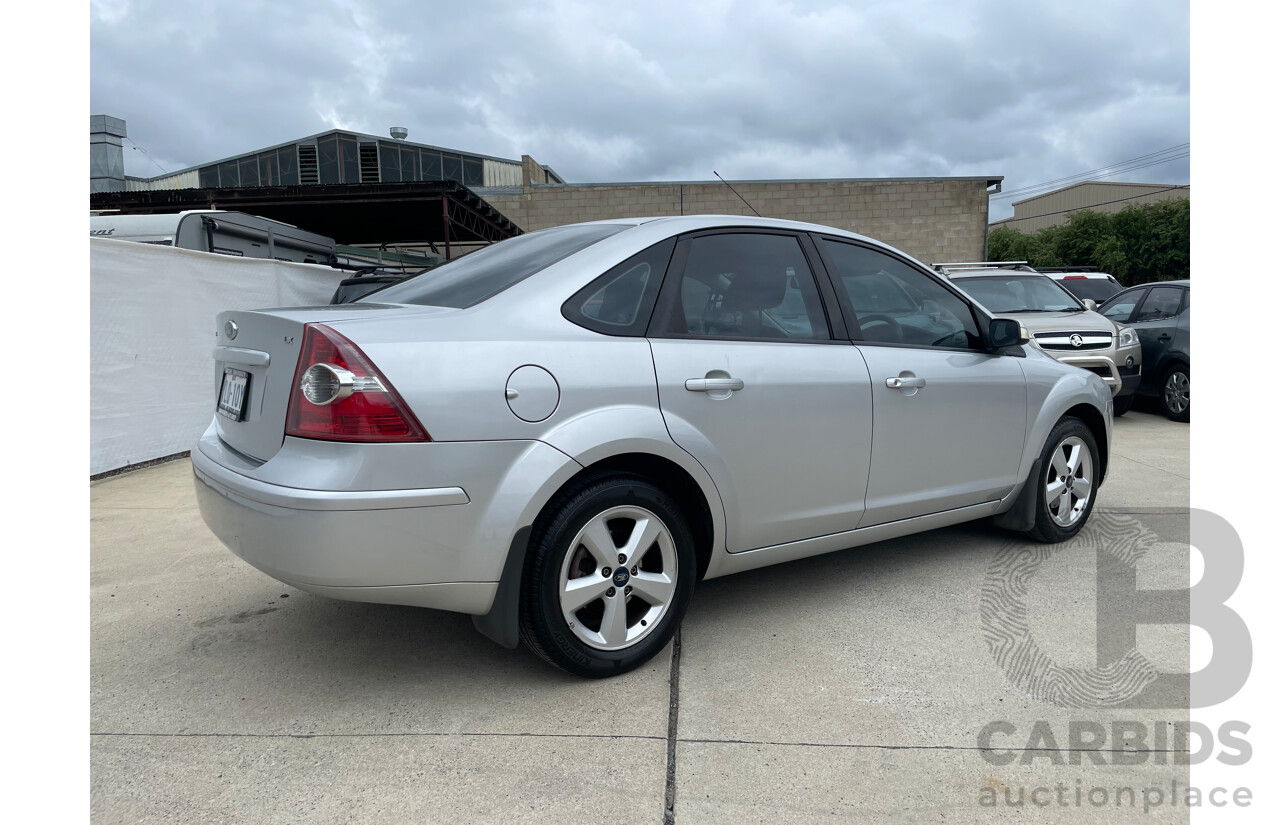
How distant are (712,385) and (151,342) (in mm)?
5813

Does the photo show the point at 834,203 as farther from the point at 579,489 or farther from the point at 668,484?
the point at 579,489

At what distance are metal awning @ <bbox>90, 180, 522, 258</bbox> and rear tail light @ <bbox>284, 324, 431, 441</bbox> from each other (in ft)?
41.8

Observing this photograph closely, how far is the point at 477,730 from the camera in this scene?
102 inches

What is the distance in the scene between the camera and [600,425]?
270 cm

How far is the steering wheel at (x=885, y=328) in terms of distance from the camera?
11.8ft

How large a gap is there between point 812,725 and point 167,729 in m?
1.98

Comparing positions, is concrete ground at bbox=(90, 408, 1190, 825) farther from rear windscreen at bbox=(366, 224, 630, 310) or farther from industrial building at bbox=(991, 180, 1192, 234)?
industrial building at bbox=(991, 180, 1192, 234)

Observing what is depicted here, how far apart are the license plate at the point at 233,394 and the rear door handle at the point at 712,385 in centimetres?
149

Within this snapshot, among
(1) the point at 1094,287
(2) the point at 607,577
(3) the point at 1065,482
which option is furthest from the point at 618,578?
(1) the point at 1094,287

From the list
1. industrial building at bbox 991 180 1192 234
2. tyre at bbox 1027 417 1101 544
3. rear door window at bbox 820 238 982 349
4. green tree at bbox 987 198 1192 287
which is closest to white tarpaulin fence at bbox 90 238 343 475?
rear door window at bbox 820 238 982 349

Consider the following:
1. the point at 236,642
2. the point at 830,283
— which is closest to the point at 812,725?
the point at 830,283

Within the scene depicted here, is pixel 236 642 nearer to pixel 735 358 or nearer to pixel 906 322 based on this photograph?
pixel 735 358

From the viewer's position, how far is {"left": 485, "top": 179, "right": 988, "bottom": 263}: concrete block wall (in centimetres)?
2523

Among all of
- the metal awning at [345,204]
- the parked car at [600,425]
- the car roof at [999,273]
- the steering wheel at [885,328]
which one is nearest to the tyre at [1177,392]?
the car roof at [999,273]
